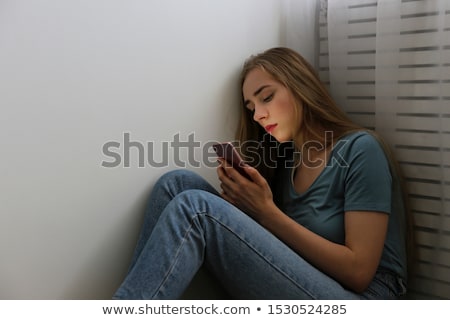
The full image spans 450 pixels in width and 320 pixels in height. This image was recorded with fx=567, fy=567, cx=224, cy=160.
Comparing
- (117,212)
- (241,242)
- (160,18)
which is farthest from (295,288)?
(160,18)

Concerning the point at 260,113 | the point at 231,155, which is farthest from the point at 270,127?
the point at 231,155

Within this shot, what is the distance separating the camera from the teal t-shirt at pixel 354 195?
119 cm

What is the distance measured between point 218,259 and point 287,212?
293 mm

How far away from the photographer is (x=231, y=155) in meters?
1.25

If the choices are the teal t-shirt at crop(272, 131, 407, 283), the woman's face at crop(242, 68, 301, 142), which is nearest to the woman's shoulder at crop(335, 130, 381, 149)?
the teal t-shirt at crop(272, 131, 407, 283)

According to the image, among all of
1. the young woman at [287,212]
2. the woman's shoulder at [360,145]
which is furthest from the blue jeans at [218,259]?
the woman's shoulder at [360,145]

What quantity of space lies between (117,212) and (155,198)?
90 millimetres

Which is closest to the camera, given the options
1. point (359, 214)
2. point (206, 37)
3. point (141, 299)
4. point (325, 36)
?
point (141, 299)

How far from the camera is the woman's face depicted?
133 centimetres

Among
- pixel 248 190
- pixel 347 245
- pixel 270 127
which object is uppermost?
pixel 270 127

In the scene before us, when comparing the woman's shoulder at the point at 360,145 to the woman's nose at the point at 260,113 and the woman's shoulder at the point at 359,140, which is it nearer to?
the woman's shoulder at the point at 359,140

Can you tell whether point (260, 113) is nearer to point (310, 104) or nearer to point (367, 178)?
point (310, 104)

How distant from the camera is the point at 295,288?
1090 millimetres

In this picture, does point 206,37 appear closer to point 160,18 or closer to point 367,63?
point 160,18
